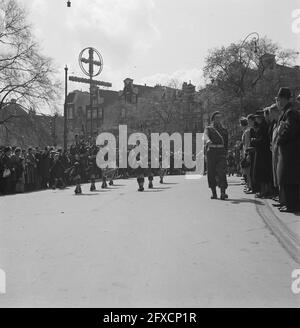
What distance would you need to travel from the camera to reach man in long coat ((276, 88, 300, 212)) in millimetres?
8914

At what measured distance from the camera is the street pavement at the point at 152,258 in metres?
4.89

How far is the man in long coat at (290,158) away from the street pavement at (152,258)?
1.45ft

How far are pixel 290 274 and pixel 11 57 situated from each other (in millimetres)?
39768

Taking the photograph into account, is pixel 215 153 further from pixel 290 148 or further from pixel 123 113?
pixel 123 113

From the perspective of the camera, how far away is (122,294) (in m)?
4.96

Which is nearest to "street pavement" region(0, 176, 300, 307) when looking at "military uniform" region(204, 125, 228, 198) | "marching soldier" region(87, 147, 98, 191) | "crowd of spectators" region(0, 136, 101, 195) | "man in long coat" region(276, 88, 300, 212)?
"man in long coat" region(276, 88, 300, 212)

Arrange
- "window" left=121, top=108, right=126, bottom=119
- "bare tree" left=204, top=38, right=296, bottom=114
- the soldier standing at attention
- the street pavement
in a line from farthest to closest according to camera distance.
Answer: "window" left=121, top=108, right=126, bottom=119, "bare tree" left=204, top=38, right=296, bottom=114, the soldier standing at attention, the street pavement

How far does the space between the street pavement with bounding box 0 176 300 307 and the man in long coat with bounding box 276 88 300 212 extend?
44 cm

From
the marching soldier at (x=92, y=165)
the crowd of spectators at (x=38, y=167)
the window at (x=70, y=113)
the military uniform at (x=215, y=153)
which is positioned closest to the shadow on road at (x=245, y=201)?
the military uniform at (x=215, y=153)

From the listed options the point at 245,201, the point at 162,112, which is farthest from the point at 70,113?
the point at 245,201

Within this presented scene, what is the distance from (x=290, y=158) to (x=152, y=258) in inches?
143

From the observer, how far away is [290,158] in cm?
897

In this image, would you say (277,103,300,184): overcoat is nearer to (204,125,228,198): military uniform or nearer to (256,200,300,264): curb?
(256,200,300,264): curb

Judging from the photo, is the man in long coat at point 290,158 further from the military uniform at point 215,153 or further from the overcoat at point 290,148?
the military uniform at point 215,153
